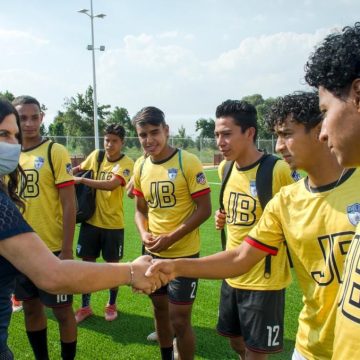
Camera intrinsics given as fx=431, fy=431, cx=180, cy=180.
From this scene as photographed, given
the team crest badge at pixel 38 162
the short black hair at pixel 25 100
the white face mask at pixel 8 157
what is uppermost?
the short black hair at pixel 25 100

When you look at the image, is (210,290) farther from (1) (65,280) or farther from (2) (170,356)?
(1) (65,280)

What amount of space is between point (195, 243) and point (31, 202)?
1.53m

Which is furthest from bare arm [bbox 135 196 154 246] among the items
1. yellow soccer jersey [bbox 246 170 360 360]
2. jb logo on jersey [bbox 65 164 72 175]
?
yellow soccer jersey [bbox 246 170 360 360]

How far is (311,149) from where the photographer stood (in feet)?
7.88

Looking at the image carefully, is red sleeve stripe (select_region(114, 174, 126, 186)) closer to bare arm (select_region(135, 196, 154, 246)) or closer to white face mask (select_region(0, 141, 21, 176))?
bare arm (select_region(135, 196, 154, 246))

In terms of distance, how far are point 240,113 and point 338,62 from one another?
7.43 feet

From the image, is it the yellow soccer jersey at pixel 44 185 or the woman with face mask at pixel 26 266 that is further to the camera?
the yellow soccer jersey at pixel 44 185

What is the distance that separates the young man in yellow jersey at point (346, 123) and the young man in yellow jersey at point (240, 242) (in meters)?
1.56

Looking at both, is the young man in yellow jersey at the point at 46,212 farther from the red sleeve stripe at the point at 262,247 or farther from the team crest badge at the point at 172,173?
the red sleeve stripe at the point at 262,247

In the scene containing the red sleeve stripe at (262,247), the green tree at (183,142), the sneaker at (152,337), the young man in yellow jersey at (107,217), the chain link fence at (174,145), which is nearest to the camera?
the red sleeve stripe at (262,247)

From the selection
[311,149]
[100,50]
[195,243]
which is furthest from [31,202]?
[100,50]

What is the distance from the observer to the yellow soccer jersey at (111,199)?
5.50m

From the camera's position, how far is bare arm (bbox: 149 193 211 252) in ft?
12.5

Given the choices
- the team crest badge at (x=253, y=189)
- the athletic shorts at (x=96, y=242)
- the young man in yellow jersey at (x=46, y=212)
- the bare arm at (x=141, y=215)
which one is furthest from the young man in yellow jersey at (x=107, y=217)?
the team crest badge at (x=253, y=189)
